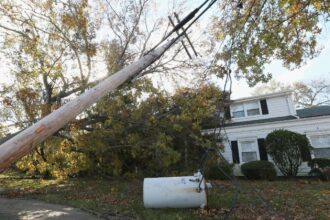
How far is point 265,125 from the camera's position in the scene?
2044cm

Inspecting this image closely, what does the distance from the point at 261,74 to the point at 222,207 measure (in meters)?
5.35

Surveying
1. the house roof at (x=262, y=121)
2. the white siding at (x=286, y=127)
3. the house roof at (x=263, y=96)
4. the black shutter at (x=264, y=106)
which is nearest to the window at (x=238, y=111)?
the house roof at (x=263, y=96)

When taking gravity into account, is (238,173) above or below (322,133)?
below

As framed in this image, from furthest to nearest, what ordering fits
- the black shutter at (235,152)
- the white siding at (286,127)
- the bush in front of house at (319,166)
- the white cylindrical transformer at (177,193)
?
the black shutter at (235,152), the white siding at (286,127), the bush in front of house at (319,166), the white cylindrical transformer at (177,193)

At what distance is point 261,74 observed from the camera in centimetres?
1087

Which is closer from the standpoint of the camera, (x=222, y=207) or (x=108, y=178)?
(x=222, y=207)

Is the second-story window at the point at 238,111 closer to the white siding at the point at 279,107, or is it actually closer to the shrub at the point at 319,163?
the white siding at the point at 279,107

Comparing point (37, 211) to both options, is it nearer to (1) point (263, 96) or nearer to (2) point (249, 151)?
(2) point (249, 151)

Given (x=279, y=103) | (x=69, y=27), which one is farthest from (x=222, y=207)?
(x=279, y=103)

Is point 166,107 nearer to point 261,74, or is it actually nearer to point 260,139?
point 261,74

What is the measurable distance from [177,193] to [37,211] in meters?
4.47

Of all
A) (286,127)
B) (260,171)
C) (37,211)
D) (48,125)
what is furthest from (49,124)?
(286,127)

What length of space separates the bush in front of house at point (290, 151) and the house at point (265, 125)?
1.49 m

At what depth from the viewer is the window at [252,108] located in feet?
71.5
